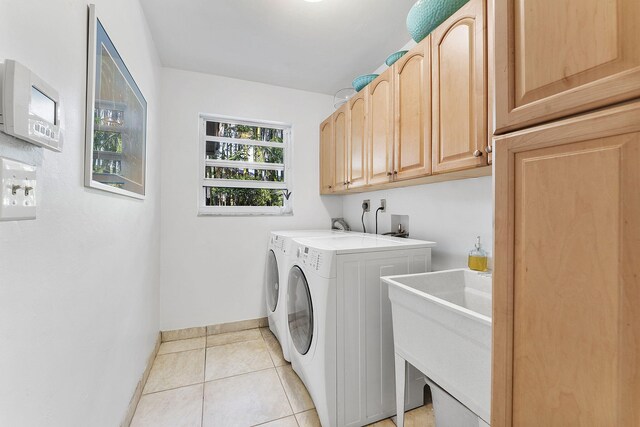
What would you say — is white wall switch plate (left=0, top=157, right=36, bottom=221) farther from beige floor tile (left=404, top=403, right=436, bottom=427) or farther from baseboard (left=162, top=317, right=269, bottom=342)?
baseboard (left=162, top=317, right=269, bottom=342)

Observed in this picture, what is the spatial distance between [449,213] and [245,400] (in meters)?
1.72

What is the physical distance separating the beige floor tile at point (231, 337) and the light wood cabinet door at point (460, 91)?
2.13 metres

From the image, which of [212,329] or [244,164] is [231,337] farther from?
[244,164]

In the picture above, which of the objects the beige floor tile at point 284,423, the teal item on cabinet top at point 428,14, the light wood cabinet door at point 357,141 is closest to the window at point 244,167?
the light wood cabinet door at point 357,141

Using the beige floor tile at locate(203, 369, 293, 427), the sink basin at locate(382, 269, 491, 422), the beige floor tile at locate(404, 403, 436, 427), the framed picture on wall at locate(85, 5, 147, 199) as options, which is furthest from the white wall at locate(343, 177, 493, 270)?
the framed picture on wall at locate(85, 5, 147, 199)

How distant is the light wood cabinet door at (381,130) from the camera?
66.6 inches

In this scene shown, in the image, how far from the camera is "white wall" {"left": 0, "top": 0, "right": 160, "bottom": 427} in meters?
0.57

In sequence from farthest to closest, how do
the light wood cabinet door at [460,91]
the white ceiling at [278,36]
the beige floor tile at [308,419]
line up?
the white ceiling at [278,36] < the beige floor tile at [308,419] < the light wood cabinet door at [460,91]

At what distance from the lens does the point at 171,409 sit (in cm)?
153

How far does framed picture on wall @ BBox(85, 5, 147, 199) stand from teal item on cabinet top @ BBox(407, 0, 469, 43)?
147 cm

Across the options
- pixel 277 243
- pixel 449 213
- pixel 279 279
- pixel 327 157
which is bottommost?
pixel 279 279

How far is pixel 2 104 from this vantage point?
486mm

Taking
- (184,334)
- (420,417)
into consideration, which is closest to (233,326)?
(184,334)

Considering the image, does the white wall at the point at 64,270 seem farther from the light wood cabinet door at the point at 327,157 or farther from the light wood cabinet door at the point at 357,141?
the light wood cabinet door at the point at 327,157
